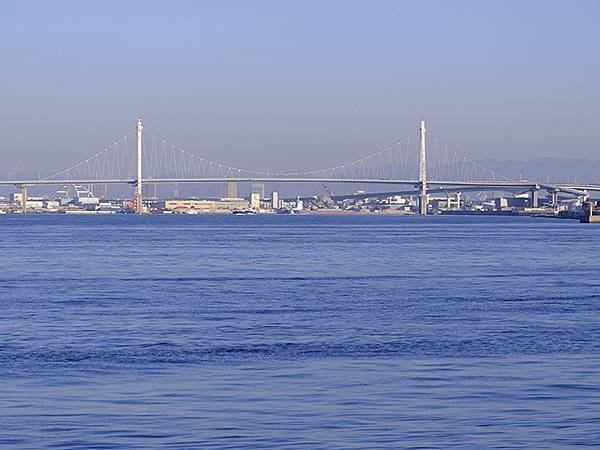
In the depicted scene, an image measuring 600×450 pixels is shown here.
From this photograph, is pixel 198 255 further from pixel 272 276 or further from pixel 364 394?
pixel 364 394

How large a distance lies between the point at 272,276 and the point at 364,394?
585 inches

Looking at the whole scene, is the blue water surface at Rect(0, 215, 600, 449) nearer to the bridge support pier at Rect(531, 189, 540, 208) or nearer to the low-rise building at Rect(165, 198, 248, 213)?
the bridge support pier at Rect(531, 189, 540, 208)

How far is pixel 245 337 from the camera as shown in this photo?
1314cm

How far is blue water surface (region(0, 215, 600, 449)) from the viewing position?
8.38m

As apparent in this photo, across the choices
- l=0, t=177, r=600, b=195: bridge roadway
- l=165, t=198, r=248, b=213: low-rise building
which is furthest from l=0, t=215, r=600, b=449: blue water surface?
l=165, t=198, r=248, b=213: low-rise building

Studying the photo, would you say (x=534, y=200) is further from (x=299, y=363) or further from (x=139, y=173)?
(x=299, y=363)

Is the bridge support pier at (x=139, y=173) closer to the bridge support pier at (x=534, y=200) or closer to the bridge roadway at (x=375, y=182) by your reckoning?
the bridge roadway at (x=375, y=182)

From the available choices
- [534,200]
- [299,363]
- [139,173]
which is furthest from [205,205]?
[299,363]

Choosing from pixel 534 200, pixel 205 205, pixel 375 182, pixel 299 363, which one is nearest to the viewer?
pixel 299 363

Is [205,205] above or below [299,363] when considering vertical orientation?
below

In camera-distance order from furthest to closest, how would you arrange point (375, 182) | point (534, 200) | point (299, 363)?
1. point (534, 200)
2. point (375, 182)
3. point (299, 363)

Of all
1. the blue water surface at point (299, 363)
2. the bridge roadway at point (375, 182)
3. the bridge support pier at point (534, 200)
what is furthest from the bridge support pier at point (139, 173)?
the blue water surface at point (299, 363)

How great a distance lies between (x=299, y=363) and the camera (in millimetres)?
11211

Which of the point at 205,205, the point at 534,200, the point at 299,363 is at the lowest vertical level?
the point at 205,205
